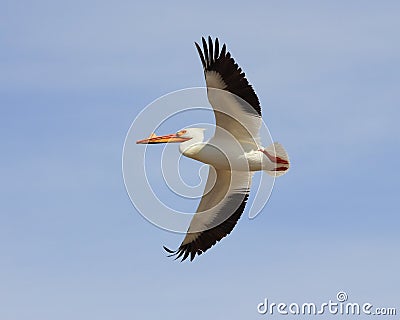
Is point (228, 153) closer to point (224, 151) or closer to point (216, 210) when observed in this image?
point (224, 151)

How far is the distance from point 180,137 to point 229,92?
1.15 m

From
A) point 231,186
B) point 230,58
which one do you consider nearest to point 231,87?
point 230,58

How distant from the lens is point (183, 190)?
17.0 m

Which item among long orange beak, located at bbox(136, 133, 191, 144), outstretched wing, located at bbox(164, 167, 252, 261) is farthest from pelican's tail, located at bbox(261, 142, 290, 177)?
long orange beak, located at bbox(136, 133, 191, 144)

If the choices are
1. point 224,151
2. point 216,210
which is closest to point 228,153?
point 224,151

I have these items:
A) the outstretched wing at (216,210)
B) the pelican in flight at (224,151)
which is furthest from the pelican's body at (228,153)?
the outstretched wing at (216,210)

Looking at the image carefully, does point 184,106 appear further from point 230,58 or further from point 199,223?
point 199,223

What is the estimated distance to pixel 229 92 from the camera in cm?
1598

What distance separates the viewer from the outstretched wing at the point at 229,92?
1589 centimetres

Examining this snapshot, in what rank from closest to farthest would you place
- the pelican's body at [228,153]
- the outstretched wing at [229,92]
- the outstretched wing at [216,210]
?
the outstretched wing at [229,92]
the pelican's body at [228,153]
the outstretched wing at [216,210]

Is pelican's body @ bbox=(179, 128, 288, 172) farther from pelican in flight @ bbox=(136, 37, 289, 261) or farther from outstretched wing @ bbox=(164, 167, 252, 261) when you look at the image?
outstretched wing @ bbox=(164, 167, 252, 261)

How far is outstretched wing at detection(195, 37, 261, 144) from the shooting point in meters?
15.9

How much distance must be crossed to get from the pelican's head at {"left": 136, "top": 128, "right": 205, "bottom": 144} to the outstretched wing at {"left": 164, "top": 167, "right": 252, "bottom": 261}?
0.75m

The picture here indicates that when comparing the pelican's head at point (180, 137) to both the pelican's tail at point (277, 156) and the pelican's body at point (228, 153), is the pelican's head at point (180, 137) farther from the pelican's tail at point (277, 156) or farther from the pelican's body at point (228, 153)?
the pelican's tail at point (277, 156)
